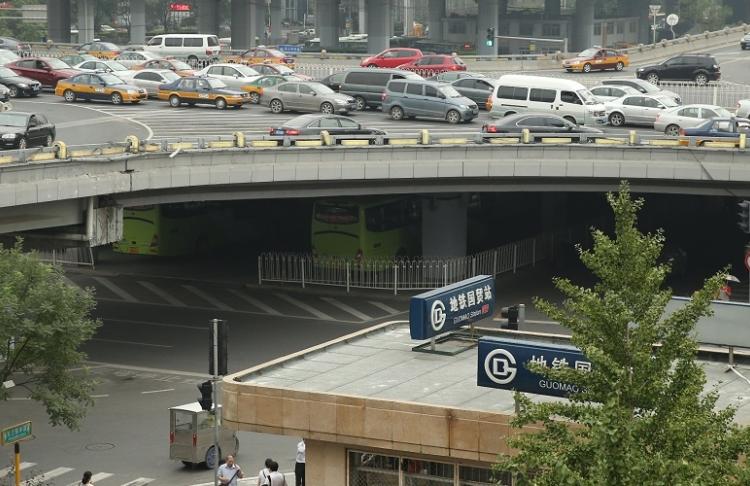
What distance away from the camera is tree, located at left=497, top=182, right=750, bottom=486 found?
41.8 ft

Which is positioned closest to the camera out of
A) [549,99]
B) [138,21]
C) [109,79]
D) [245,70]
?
[549,99]

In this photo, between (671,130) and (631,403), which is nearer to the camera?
(631,403)

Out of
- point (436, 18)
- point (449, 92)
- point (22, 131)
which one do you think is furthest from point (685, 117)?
point (436, 18)

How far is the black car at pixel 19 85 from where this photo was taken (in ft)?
197

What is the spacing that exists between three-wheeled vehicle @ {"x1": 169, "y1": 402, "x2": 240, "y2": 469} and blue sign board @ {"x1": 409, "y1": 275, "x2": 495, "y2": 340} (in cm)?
758

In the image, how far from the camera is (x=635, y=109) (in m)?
51.8

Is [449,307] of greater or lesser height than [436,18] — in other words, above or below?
below

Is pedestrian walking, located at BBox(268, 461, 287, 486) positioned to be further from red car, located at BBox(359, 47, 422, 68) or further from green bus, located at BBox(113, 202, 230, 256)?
red car, located at BBox(359, 47, 422, 68)

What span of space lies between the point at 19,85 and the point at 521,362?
45321 millimetres

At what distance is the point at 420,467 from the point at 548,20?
367 feet

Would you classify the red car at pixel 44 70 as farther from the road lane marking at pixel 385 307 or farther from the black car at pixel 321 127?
the road lane marking at pixel 385 307

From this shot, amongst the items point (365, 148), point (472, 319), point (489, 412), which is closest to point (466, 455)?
point (489, 412)

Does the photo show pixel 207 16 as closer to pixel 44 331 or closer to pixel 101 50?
pixel 101 50

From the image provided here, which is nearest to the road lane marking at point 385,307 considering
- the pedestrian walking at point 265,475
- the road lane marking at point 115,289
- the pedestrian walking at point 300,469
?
the road lane marking at point 115,289
